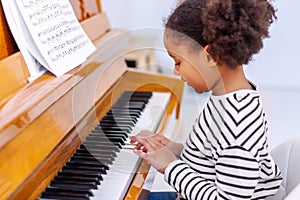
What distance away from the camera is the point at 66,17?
58.5 inches

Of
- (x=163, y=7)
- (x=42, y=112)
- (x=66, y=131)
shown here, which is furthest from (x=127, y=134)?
(x=163, y=7)

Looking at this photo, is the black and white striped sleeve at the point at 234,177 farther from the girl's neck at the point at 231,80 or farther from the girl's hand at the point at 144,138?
the girl's hand at the point at 144,138

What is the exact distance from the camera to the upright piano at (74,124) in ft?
3.24

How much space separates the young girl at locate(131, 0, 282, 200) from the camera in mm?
987

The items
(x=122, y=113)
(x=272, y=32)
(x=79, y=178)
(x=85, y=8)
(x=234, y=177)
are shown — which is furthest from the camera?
(x=272, y=32)

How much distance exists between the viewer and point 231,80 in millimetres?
1064

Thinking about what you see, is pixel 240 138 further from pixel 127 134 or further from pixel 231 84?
pixel 127 134

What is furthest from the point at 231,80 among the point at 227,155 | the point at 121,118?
the point at 121,118

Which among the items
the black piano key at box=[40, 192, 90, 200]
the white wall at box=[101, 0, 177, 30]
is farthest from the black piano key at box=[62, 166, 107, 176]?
the white wall at box=[101, 0, 177, 30]

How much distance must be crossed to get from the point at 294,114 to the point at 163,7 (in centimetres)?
150

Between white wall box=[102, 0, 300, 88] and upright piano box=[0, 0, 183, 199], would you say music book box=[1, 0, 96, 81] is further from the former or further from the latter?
white wall box=[102, 0, 300, 88]

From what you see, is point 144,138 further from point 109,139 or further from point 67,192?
point 67,192

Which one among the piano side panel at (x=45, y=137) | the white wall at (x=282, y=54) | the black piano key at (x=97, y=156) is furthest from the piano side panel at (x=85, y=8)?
the white wall at (x=282, y=54)

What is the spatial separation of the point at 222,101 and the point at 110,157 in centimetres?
37
